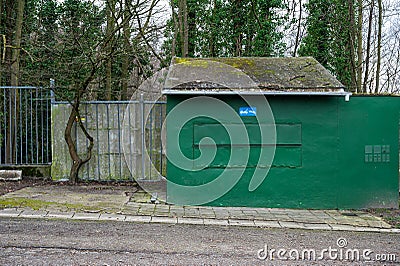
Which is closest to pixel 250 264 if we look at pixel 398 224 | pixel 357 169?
pixel 398 224

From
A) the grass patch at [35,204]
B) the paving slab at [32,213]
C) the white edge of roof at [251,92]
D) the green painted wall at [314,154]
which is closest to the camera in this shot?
the paving slab at [32,213]

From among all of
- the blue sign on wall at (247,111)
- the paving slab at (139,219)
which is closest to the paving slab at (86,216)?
the paving slab at (139,219)

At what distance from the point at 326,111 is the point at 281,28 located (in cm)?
1115

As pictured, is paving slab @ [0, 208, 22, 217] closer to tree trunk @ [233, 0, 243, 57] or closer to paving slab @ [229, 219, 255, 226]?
paving slab @ [229, 219, 255, 226]

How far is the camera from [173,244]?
20.5ft

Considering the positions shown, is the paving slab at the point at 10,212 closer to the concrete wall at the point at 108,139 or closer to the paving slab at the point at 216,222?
the paving slab at the point at 216,222

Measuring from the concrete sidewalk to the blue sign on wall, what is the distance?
1.75 metres

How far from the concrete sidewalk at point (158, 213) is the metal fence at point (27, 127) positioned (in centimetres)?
247

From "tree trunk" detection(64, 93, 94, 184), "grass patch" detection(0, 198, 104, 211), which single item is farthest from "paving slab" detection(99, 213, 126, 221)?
"tree trunk" detection(64, 93, 94, 184)

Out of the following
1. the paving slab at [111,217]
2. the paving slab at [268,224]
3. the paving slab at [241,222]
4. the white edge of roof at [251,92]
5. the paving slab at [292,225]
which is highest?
the white edge of roof at [251,92]

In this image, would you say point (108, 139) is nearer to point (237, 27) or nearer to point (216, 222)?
point (216, 222)

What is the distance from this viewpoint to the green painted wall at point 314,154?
9.36 metres

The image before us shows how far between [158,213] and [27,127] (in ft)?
17.8

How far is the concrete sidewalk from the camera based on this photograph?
7824 mm
